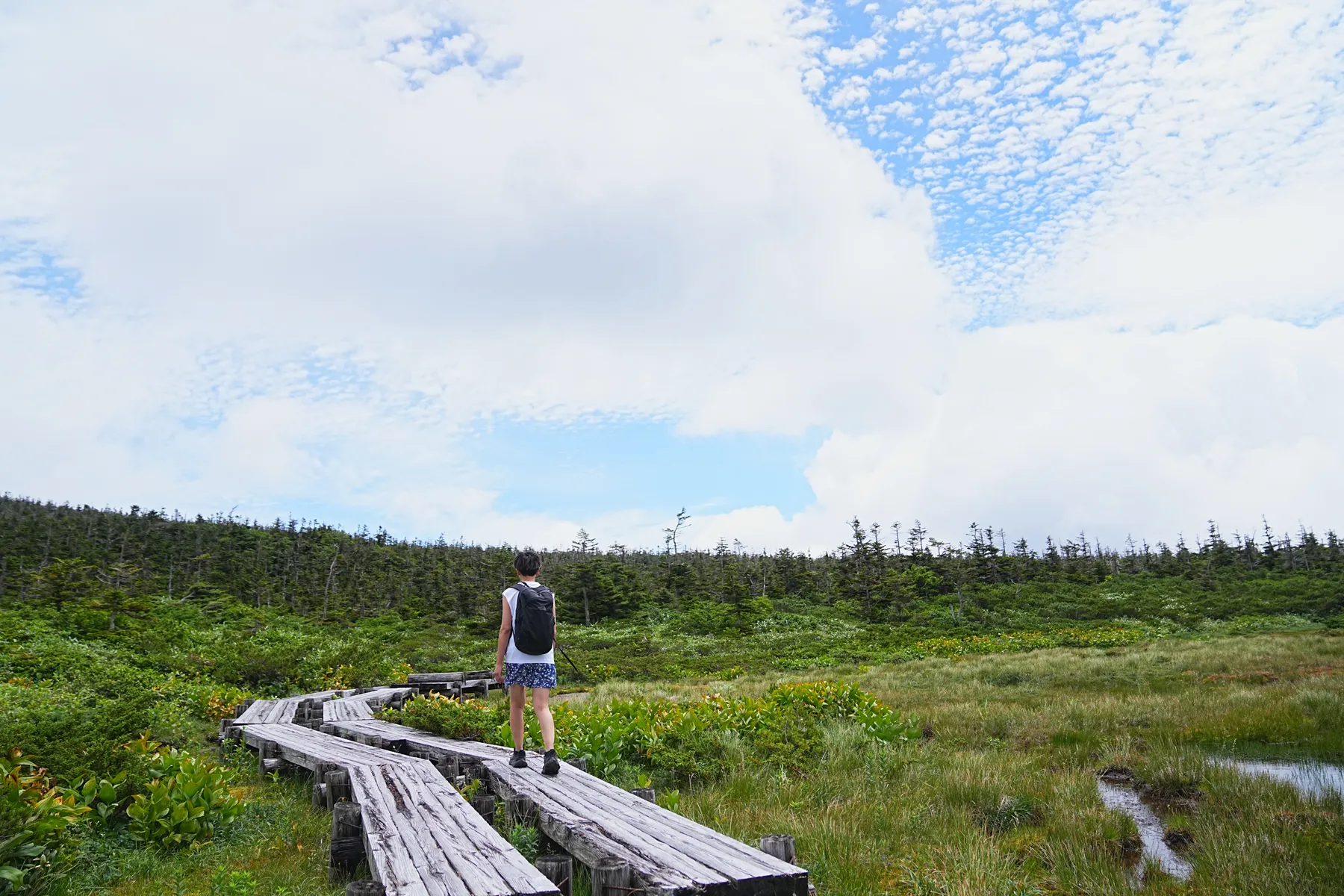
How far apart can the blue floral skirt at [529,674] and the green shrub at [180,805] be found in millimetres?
2509

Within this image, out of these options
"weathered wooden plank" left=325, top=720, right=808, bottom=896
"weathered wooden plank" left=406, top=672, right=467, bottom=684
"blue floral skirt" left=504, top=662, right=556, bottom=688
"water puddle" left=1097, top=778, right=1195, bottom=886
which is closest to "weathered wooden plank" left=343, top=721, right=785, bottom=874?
"weathered wooden plank" left=325, top=720, right=808, bottom=896

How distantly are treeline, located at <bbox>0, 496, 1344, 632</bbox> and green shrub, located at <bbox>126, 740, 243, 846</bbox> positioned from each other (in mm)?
33937

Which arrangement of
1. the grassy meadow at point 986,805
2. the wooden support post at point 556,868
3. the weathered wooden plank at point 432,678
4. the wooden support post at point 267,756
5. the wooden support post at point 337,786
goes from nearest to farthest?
the wooden support post at point 556,868, the grassy meadow at point 986,805, the wooden support post at point 337,786, the wooden support post at point 267,756, the weathered wooden plank at point 432,678

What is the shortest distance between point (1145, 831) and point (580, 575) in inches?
1877

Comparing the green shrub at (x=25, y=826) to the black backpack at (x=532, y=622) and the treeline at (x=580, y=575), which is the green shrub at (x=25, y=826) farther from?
the treeline at (x=580, y=575)

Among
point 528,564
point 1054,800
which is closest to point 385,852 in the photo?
point 528,564

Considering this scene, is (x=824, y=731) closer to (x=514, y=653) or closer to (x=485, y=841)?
(x=514, y=653)

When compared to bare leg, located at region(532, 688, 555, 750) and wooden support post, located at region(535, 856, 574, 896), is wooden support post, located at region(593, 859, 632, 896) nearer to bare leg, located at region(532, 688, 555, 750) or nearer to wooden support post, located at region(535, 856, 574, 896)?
wooden support post, located at region(535, 856, 574, 896)

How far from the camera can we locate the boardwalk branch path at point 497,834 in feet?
11.3

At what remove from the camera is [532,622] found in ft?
20.6

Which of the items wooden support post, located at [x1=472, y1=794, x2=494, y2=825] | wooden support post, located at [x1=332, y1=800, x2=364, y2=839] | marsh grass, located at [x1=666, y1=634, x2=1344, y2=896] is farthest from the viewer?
wooden support post, located at [x1=472, y1=794, x2=494, y2=825]

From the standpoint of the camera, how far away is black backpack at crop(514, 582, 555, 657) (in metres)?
6.27

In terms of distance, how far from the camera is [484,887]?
3.40m

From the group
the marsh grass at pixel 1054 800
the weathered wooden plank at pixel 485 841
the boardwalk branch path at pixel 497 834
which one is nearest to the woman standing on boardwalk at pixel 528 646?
the boardwalk branch path at pixel 497 834
